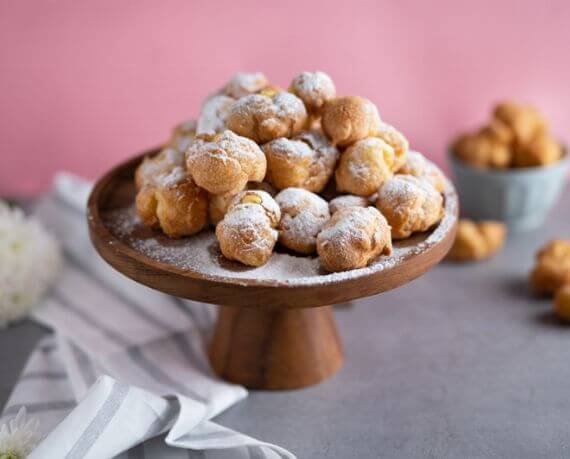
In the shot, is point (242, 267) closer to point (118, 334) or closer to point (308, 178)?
point (308, 178)

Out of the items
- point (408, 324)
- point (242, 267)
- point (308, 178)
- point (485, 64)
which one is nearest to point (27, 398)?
point (242, 267)

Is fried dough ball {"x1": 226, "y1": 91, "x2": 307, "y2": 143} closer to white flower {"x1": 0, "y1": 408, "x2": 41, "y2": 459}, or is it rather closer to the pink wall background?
white flower {"x1": 0, "y1": 408, "x2": 41, "y2": 459}

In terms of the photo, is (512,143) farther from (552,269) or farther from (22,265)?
(22,265)

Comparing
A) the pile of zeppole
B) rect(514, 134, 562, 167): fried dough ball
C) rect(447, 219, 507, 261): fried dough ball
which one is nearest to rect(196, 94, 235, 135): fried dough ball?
the pile of zeppole

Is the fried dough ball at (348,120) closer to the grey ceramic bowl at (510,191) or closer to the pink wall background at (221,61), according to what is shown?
the grey ceramic bowl at (510,191)

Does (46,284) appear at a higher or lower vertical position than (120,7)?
lower

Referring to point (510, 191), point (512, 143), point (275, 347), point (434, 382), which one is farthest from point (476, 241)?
point (275, 347)
